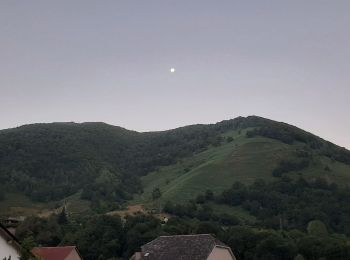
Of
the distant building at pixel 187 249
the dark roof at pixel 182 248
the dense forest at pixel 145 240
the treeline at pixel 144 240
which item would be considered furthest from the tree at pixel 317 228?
the dark roof at pixel 182 248

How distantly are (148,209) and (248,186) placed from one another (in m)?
33.9

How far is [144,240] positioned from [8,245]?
80.6 metres

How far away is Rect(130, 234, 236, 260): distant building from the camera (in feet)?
189

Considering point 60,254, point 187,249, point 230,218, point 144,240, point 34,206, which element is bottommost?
point 144,240

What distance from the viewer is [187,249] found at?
2327 inches

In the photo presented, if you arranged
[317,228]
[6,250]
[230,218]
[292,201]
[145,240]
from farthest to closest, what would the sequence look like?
[292,201] < [230,218] < [317,228] < [145,240] < [6,250]

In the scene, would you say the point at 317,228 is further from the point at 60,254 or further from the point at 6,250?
the point at 6,250

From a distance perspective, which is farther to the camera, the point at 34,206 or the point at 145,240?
the point at 34,206

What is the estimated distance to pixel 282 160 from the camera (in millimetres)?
199750

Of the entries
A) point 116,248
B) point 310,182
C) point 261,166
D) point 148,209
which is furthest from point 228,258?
point 261,166

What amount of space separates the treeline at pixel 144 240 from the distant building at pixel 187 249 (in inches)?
1414

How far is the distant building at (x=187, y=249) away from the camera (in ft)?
189

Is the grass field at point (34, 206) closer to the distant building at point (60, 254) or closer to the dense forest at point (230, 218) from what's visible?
the dense forest at point (230, 218)

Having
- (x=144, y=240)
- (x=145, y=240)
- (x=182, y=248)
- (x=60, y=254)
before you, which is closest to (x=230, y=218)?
(x=144, y=240)
